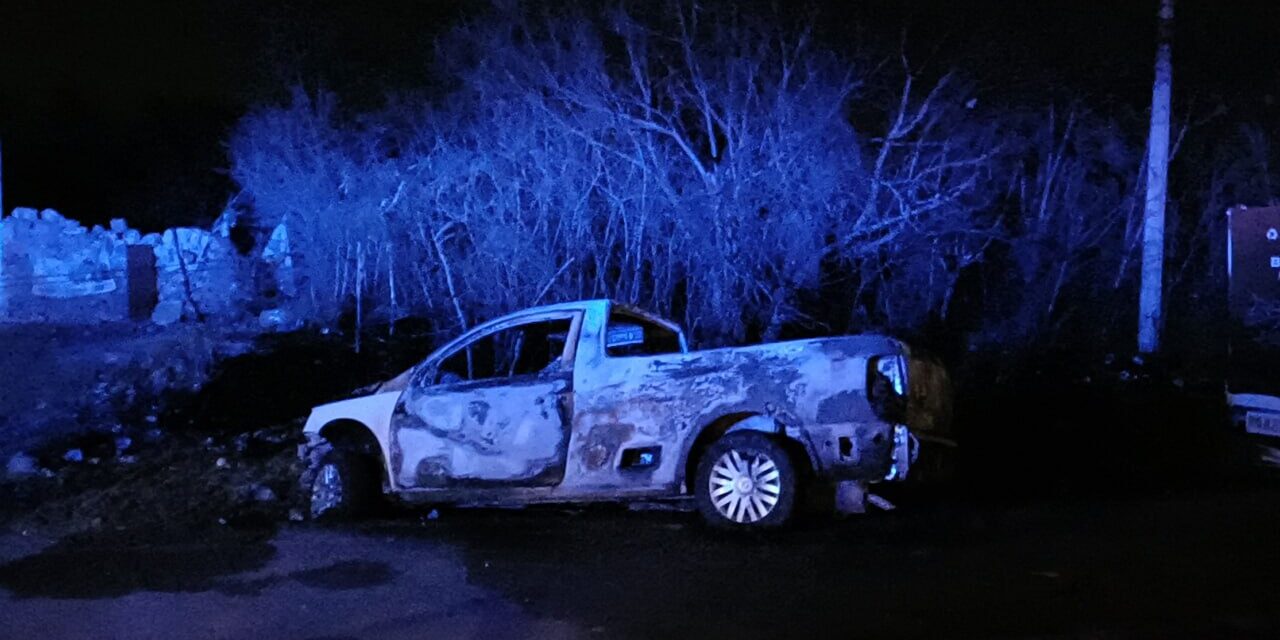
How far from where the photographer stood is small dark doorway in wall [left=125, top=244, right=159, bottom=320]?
22.1 metres

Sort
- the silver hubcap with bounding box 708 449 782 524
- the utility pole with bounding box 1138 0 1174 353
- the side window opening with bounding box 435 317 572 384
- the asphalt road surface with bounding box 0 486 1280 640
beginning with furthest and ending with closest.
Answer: the side window opening with bounding box 435 317 572 384 < the utility pole with bounding box 1138 0 1174 353 < the silver hubcap with bounding box 708 449 782 524 < the asphalt road surface with bounding box 0 486 1280 640

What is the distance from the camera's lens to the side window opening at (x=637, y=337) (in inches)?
350

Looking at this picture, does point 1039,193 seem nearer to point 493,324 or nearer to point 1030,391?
point 1030,391

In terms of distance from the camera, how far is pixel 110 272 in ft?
72.9

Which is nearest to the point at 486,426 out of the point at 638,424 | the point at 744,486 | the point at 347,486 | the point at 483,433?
the point at 483,433

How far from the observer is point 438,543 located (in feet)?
25.9

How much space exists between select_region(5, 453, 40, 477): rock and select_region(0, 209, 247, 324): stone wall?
10.1m

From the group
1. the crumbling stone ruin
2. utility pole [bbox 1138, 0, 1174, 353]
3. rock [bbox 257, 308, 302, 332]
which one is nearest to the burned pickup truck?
utility pole [bbox 1138, 0, 1174, 353]

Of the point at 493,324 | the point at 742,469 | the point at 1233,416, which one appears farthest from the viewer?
the point at 1233,416

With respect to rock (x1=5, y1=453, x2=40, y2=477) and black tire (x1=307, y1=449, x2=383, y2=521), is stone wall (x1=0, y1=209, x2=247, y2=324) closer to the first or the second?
rock (x1=5, y1=453, x2=40, y2=477)

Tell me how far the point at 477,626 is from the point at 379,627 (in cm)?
52

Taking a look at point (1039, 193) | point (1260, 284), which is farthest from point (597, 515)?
point (1039, 193)

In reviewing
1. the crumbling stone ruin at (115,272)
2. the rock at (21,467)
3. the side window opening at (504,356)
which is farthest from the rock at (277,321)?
the rock at (21,467)

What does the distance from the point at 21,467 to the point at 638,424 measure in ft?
21.8
